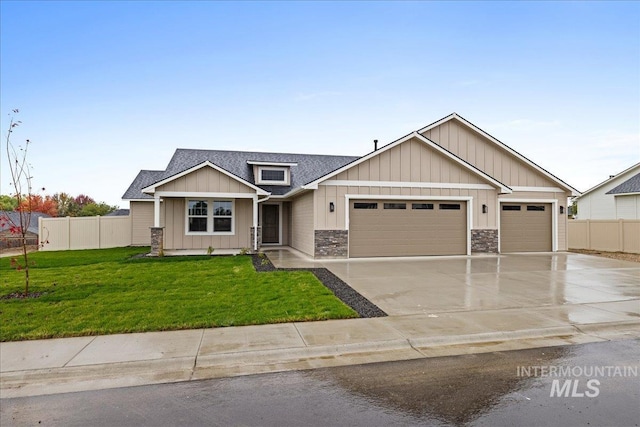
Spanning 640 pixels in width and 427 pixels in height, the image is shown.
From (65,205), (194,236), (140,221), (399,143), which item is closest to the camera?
(399,143)

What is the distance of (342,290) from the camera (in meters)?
8.74

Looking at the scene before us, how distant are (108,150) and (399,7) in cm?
1913

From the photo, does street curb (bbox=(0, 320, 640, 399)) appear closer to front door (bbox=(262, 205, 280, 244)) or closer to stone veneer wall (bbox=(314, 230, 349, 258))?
stone veneer wall (bbox=(314, 230, 349, 258))

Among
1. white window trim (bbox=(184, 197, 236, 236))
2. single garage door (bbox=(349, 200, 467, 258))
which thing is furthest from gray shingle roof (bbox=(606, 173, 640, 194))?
white window trim (bbox=(184, 197, 236, 236))

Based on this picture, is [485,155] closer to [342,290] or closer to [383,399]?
[342,290]

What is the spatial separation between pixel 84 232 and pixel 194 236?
8313 mm

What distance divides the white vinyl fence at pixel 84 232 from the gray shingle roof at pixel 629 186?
31645 mm

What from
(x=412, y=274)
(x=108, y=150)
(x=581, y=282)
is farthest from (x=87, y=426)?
(x=108, y=150)

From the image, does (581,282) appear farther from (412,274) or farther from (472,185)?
(472,185)

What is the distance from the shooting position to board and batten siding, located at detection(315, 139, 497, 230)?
14.6m

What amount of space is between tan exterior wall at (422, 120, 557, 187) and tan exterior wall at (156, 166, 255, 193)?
9.74 meters

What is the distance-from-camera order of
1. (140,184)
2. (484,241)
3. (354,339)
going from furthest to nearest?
(140,184) → (484,241) → (354,339)

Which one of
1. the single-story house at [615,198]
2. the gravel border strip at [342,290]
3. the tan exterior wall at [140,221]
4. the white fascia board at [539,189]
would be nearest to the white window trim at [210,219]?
the gravel border strip at [342,290]

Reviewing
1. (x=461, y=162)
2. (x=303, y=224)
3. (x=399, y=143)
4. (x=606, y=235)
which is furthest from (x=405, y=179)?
(x=606, y=235)
